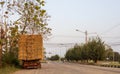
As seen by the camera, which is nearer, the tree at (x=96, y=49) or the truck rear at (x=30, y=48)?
the truck rear at (x=30, y=48)

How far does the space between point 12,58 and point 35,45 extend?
203 inches

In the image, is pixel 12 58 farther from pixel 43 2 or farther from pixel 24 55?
pixel 43 2

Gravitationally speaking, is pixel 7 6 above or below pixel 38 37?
Result: above

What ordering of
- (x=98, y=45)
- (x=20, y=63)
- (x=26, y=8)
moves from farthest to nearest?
(x=98, y=45) < (x=20, y=63) < (x=26, y=8)

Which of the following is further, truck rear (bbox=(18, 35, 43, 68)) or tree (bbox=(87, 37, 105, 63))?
tree (bbox=(87, 37, 105, 63))

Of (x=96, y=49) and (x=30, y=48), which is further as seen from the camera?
(x=96, y=49)

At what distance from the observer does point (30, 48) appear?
38.6 meters

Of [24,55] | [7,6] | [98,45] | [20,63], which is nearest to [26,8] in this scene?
[7,6]

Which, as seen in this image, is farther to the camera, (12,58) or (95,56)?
(95,56)

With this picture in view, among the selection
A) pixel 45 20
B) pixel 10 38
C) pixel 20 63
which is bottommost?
pixel 20 63

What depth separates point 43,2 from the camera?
121 feet

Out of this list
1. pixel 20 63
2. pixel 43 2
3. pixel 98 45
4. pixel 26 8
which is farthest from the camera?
pixel 98 45

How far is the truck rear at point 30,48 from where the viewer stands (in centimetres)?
3856

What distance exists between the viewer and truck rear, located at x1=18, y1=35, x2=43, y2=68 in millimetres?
38562
